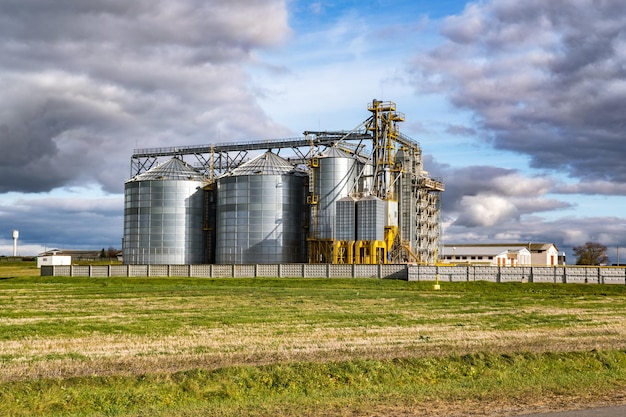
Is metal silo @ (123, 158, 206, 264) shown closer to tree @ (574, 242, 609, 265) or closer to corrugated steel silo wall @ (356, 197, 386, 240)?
corrugated steel silo wall @ (356, 197, 386, 240)

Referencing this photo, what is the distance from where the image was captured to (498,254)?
135 metres

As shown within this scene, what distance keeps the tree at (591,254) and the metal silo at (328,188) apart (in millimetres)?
86767

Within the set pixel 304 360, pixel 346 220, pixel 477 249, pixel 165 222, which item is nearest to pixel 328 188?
pixel 346 220

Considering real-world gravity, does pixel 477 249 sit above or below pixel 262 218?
below

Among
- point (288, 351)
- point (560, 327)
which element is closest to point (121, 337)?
point (288, 351)

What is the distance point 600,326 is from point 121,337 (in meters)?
19.7

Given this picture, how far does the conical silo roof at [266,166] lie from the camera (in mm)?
96081

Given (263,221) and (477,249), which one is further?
(477,249)

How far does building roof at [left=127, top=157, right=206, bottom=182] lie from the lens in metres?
104

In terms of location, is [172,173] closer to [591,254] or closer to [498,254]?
[498,254]

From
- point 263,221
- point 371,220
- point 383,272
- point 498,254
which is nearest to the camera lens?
point 383,272

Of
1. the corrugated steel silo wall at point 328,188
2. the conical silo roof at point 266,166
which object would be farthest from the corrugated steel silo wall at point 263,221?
the corrugated steel silo wall at point 328,188

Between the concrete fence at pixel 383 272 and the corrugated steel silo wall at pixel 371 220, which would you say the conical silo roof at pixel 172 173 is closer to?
the concrete fence at pixel 383 272

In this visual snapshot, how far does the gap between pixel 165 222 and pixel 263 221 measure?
17.0 m
